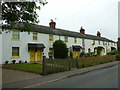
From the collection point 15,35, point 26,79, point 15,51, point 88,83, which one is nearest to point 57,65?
point 26,79

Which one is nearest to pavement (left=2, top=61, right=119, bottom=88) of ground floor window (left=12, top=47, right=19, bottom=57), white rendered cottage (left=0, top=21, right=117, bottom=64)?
white rendered cottage (left=0, top=21, right=117, bottom=64)

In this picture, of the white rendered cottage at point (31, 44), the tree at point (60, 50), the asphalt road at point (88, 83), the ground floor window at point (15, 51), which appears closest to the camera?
the asphalt road at point (88, 83)

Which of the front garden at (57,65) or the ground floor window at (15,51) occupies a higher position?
the ground floor window at (15,51)

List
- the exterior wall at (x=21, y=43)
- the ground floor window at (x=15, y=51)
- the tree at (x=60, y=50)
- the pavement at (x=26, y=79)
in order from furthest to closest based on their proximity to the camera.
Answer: the tree at (x=60, y=50) < the ground floor window at (x=15, y=51) < the exterior wall at (x=21, y=43) < the pavement at (x=26, y=79)

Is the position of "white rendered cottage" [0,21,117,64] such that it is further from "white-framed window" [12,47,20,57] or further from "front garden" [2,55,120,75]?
"front garden" [2,55,120,75]

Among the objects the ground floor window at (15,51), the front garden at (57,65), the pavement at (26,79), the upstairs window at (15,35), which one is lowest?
the pavement at (26,79)

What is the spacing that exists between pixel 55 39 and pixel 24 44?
6.99 meters

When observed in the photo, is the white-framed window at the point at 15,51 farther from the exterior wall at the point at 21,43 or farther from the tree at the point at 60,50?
the tree at the point at 60,50

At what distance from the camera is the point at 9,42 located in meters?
19.3

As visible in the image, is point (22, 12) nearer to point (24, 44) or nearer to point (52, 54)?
point (24, 44)

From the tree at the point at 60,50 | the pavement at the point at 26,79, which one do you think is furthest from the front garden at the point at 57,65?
the tree at the point at 60,50

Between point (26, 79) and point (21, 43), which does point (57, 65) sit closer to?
point (26, 79)

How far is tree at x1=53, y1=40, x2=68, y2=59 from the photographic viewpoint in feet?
76.8

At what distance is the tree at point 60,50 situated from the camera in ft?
76.8
